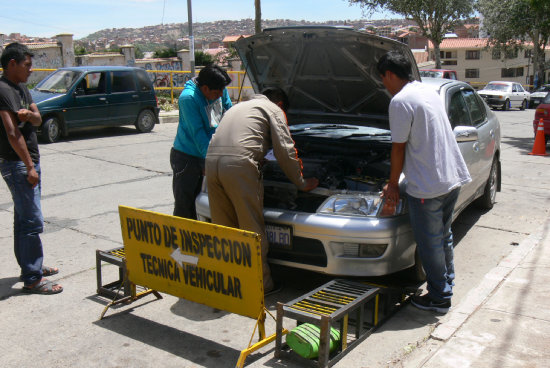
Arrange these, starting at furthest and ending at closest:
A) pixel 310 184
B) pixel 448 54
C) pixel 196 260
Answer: pixel 448 54, pixel 310 184, pixel 196 260

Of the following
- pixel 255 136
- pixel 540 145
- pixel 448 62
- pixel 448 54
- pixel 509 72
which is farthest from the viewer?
pixel 448 54

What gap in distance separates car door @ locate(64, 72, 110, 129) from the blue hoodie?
29.7 feet

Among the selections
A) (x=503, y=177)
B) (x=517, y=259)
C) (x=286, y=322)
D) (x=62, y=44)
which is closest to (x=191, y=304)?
(x=286, y=322)

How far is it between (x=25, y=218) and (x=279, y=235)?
204 centimetres

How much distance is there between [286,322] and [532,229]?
3680mm

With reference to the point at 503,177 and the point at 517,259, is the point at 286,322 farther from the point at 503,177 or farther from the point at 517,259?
the point at 503,177

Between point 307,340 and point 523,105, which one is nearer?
point 307,340

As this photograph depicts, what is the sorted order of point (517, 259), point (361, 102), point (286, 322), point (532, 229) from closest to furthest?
point (286, 322), point (517, 259), point (361, 102), point (532, 229)

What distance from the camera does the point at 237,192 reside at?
399 cm

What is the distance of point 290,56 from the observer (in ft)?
17.4

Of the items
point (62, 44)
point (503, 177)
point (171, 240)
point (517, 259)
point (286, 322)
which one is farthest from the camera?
point (62, 44)

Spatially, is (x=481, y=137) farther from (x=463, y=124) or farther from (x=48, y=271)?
(x=48, y=271)

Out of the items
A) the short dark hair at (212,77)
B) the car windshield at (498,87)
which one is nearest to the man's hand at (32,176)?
the short dark hair at (212,77)

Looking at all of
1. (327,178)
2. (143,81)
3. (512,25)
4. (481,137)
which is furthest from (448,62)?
(327,178)
